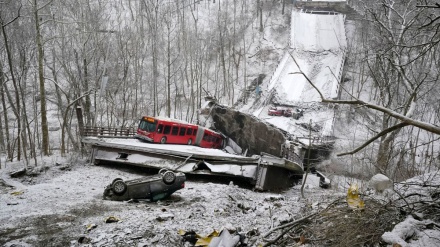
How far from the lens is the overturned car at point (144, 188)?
927 cm

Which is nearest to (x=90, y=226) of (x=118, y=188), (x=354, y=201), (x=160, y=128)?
(x=118, y=188)

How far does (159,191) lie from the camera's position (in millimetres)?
9391

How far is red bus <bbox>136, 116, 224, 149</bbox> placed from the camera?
59.2 feet

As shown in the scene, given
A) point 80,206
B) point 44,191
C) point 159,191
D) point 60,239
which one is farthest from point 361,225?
point 44,191

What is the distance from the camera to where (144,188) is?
9.40 meters

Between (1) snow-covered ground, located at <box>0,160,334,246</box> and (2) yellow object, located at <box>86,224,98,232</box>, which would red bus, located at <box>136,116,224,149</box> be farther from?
(2) yellow object, located at <box>86,224,98,232</box>

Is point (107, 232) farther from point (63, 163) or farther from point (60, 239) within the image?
point (63, 163)

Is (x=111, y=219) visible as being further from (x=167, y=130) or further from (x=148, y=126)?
(x=167, y=130)

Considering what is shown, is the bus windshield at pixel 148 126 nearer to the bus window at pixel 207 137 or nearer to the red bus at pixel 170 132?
the red bus at pixel 170 132

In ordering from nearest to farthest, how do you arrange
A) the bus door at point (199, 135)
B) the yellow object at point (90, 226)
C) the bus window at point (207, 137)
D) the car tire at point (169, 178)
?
the yellow object at point (90, 226), the car tire at point (169, 178), the bus door at point (199, 135), the bus window at point (207, 137)

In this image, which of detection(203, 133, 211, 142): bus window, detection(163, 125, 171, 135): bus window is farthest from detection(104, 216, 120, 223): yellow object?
detection(203, 133, 211, 142): bus window

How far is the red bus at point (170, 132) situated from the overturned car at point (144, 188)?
8.57 m

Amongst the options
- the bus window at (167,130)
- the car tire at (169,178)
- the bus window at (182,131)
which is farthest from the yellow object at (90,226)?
the bus window at (182,131)

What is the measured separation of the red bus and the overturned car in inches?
338
